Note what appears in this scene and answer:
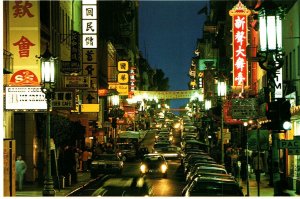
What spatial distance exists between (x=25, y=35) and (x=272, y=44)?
20.4 metres

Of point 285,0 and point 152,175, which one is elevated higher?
point 285,0

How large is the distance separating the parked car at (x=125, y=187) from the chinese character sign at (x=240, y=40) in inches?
366

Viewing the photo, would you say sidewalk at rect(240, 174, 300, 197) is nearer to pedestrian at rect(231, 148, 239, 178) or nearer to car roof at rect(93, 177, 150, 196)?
pedestrian at rect(231, 148, 239, 178)

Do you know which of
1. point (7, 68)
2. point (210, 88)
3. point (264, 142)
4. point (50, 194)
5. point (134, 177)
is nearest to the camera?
point (264, 142)

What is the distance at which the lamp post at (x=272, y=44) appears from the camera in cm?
1698

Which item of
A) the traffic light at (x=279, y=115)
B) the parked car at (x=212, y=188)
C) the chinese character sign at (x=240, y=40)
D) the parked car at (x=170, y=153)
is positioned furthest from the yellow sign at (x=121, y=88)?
the traffic light at (x=279, y=115)

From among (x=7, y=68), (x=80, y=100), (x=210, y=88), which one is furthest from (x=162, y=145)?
(x=210, y=88)

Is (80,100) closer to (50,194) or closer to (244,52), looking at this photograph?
(244,52)

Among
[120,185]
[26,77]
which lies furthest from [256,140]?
[120,185]

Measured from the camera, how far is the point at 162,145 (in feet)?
192

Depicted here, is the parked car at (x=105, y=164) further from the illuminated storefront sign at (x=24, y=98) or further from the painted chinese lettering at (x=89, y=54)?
the illuminated storefront sign at (x=24, y=98)

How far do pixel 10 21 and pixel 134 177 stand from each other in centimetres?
1414

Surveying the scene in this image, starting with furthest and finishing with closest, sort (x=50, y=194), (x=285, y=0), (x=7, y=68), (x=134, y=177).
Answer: (x=134, y=177) → (x=285, y=0) → (x=7, y=68) → (x=50, y=194)

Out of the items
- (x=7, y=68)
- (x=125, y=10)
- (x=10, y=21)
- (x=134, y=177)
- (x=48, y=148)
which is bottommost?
(x=134, y=177)
